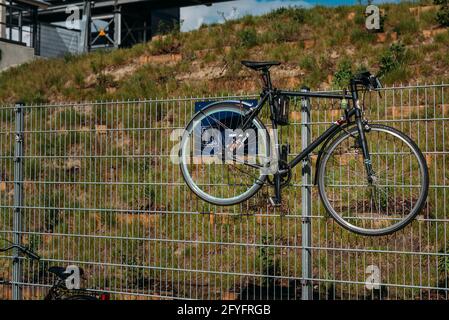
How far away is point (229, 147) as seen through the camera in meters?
6.05

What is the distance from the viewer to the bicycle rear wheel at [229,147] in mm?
5973

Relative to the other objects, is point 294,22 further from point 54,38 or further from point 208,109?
point 54,38

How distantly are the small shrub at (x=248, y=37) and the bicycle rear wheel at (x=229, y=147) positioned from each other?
8082mm

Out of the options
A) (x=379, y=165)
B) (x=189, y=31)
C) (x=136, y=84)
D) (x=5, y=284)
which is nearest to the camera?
(x=379, y=165)

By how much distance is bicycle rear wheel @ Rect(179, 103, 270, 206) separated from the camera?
5973 mm

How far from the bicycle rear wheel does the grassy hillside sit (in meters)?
5.98

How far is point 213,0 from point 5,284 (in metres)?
18.8

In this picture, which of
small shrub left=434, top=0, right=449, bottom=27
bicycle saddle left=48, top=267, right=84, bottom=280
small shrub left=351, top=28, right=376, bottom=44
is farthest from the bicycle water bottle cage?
small shrub left=434, top=0, right=449, bottom=27

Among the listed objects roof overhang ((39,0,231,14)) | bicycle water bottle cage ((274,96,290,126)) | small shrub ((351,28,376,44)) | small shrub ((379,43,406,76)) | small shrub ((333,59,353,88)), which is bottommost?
bicycle water bottle cage ((274,96,290,126))

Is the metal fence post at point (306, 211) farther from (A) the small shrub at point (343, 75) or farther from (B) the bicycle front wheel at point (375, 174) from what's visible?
(A) the small shrub at point (343, 75)

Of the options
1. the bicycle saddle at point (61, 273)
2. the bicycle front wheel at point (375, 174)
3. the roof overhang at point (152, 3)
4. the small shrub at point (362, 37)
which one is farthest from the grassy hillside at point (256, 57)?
the roof overhang at point (152, 3)

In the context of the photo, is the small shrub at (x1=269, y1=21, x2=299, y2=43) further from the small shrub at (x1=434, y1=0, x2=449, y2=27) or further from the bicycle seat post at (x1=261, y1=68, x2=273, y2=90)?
the bicycle seat post at (x1=261, y1=68, x2=273, y2=90)

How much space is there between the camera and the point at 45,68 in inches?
651
